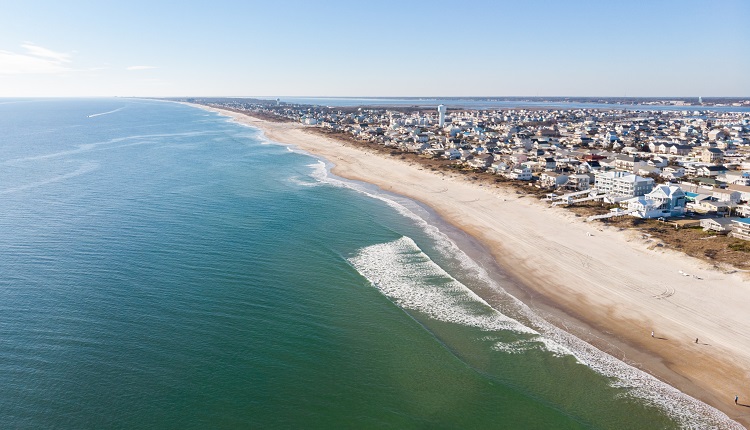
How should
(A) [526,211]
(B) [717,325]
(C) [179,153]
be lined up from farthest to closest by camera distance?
(C) [179,153], (A) [526,211], (B) [717,325]

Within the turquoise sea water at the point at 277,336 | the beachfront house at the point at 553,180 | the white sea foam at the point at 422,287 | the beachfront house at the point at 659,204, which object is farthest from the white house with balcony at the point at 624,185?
the white sea foam at the point at 422,287

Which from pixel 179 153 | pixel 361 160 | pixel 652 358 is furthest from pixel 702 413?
pixel 179 153

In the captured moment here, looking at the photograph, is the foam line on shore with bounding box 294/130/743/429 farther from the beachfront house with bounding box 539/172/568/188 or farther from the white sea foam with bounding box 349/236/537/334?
the beachfront house with bounding box 539/172/568/188

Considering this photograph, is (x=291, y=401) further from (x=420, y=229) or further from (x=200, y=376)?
(x=420, y=229)

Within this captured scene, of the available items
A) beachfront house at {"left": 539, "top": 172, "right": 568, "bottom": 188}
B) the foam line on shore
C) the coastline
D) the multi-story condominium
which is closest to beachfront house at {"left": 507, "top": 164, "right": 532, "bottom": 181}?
beachfront house at {"left": 539, "top": 172, "right": 568, "bottom": 188}

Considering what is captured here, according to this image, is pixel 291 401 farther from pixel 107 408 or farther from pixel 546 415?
pixel 546 415

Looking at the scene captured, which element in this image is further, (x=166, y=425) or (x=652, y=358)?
(x=652, y=358)

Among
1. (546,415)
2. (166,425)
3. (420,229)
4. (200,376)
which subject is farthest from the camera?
(420,229)
